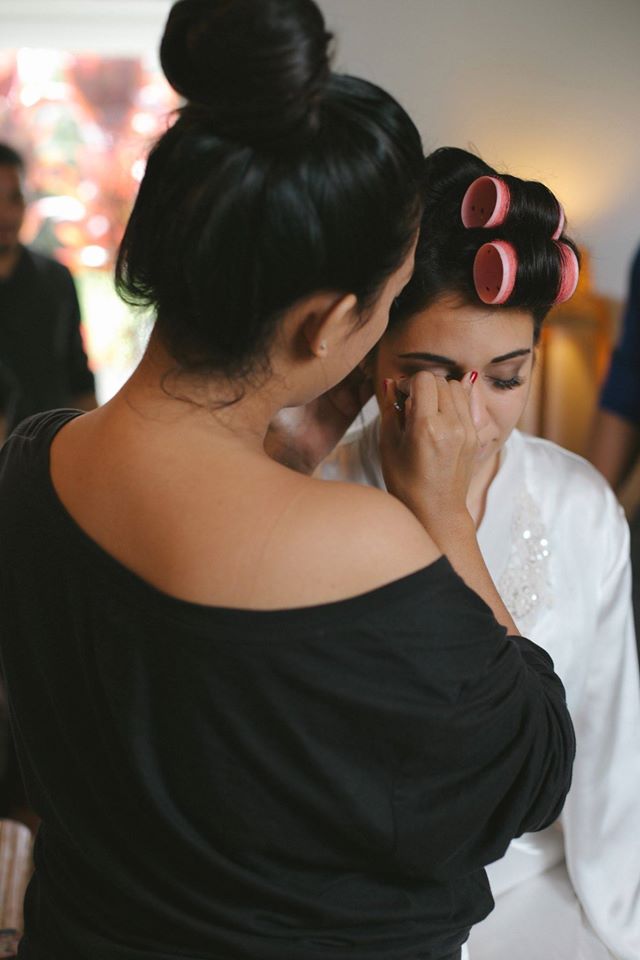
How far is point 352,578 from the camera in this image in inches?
26.0

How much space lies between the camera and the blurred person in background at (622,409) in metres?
2.17

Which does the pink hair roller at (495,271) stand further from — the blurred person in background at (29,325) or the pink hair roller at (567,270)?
the blurred person in background at (29,325)

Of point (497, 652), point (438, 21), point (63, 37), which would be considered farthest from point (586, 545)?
point (63, 37)

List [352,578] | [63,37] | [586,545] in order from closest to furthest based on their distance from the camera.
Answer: [352,578]
[586,545]
[63,37]

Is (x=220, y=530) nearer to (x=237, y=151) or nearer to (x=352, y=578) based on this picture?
(x=352, y=578)

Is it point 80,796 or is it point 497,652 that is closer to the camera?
point 497,652

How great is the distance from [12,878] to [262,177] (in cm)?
122

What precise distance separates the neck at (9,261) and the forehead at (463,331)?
2092 mm

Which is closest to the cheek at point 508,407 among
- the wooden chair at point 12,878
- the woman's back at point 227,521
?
the woman's back at point 227,521

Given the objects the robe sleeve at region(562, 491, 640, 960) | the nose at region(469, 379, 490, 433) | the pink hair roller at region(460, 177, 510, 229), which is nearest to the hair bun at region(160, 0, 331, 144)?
the pink hair roller at region(460, 177, 510, 229)

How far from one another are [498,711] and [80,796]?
1.15ft

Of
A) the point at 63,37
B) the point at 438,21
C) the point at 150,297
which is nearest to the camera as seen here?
the point at 150,297

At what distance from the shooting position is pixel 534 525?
1.45m

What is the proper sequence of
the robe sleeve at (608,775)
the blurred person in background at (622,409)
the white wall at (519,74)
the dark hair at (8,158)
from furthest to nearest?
the dark hair at (8,158) → the white wall at (519,74) → the blurred person in background at (622,409) → the robe sleeve at (608,775)
